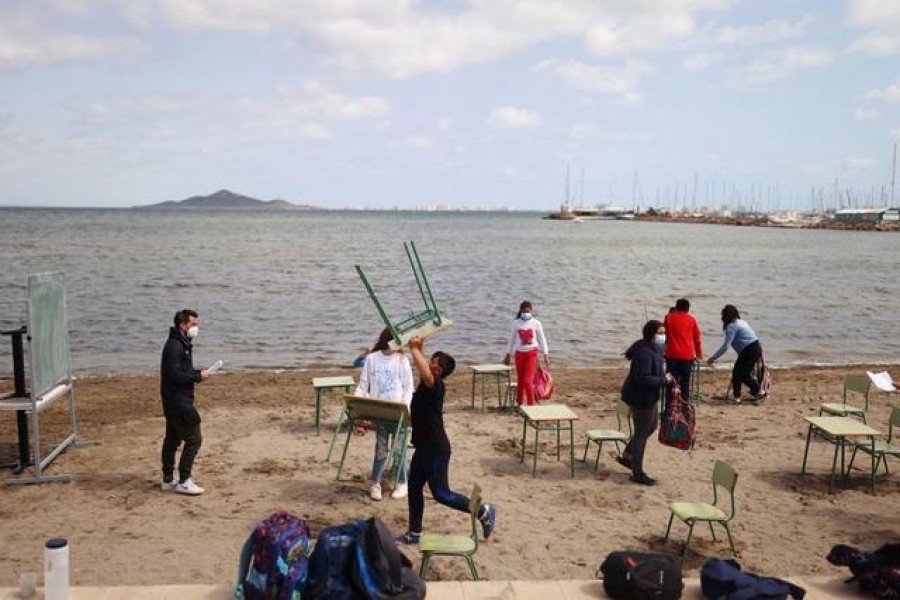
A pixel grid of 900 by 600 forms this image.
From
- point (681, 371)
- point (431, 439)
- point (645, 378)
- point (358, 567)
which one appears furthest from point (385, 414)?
point (681, 371)

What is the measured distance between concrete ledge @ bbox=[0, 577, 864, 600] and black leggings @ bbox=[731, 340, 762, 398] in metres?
7.51

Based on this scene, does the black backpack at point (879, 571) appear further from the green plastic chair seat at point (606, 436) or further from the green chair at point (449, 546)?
the green plastic chair seat at point (606, 436)

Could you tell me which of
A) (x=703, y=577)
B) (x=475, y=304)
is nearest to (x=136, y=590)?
(x=703, y=577)

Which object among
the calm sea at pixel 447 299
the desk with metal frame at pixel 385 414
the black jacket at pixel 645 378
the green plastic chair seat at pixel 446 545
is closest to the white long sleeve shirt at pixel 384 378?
the desk with metal frame at pixel 385 414

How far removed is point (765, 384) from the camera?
13352 millimetres

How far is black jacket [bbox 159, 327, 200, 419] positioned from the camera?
817 centimetres

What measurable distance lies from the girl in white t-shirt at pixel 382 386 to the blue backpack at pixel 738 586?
11.9 feet

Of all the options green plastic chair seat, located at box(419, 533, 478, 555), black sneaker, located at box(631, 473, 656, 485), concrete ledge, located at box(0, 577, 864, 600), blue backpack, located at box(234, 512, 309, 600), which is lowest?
black sneaker, located at box(631, 473, 656, 485)

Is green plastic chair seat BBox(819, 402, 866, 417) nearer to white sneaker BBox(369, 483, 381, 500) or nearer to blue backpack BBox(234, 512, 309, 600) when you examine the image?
white sneaker BBox(369, 483, 381, 500)

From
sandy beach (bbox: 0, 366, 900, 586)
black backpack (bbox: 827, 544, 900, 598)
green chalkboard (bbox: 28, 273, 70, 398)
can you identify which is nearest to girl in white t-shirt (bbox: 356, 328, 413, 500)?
sandy beach (bbox: 0, 366, 900, 586)

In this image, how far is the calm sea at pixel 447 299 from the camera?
21469 millimetres

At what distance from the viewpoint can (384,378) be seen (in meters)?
8.38

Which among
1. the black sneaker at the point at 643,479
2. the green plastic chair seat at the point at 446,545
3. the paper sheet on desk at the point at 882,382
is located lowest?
the black sneaker at the point at 643,479

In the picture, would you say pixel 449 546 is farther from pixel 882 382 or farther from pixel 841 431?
pixel 882 382
